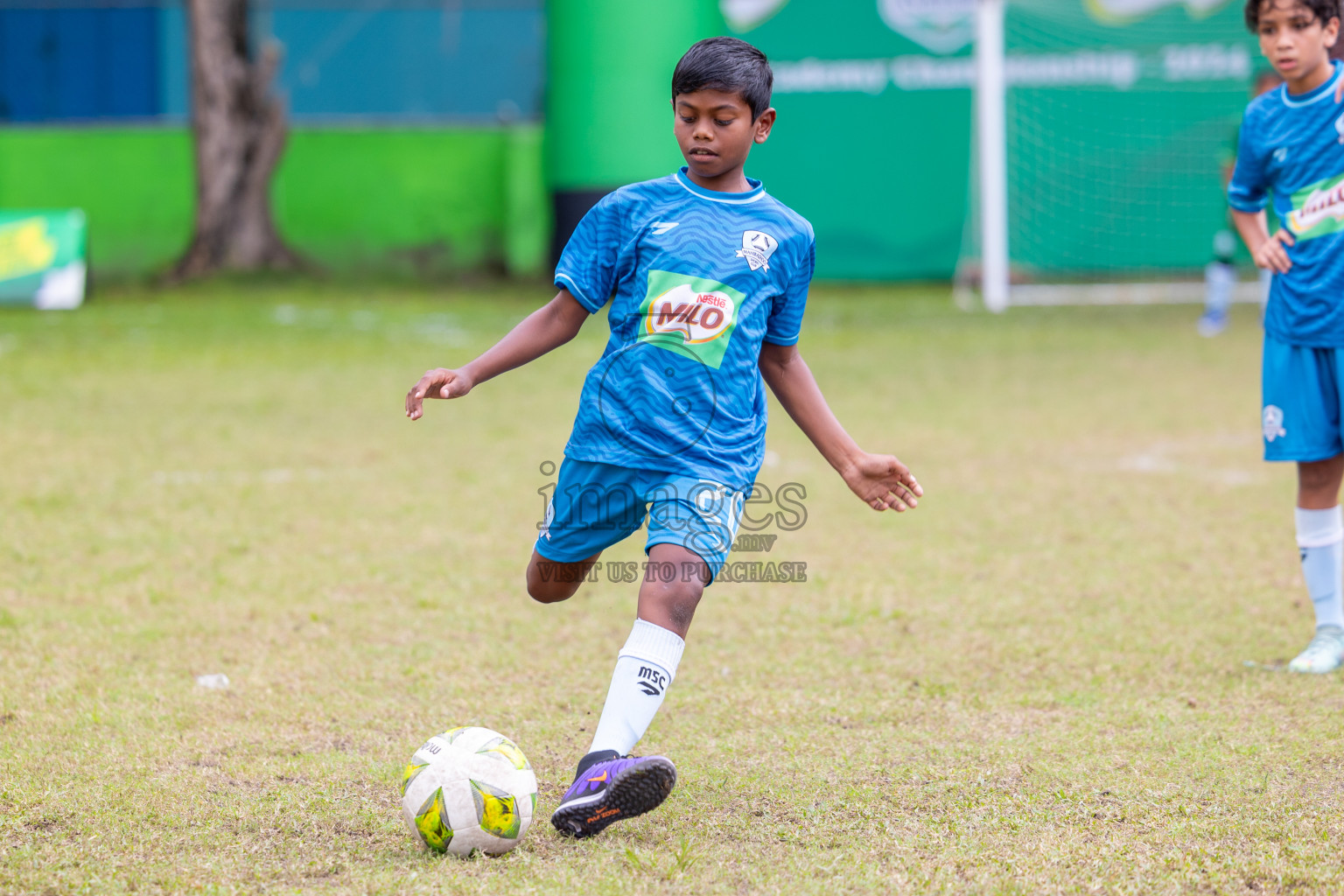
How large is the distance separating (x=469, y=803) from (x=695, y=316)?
1114 millimetres

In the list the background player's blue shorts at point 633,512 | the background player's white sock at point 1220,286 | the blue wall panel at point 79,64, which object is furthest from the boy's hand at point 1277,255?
the blue wall panel at point 79,64

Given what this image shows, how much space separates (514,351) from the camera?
318 centimetres

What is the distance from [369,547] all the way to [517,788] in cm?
292

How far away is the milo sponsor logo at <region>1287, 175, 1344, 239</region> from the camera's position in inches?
161

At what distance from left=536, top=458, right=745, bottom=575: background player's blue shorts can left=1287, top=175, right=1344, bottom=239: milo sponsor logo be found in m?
2.07

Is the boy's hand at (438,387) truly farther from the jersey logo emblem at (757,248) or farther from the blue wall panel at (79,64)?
the blue wall panel at (79,64)

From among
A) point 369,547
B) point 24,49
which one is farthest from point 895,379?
point 24,49

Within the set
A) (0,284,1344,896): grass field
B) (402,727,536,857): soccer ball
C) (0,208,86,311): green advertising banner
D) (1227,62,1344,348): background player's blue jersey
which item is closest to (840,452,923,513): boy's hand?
(0,284,1344,896): grass field

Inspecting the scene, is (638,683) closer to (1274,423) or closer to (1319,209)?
(1274,423)

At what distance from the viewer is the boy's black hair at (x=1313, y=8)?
4.00m

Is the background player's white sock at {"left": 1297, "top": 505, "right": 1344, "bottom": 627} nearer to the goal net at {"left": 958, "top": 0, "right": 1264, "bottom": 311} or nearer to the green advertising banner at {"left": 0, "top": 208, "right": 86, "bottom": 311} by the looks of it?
the goal net at {"left": 958, "top": 0, "right": 1264, "bottom": 311}

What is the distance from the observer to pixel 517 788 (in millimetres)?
2906

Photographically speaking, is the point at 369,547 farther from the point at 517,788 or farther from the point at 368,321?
the point at 368,321

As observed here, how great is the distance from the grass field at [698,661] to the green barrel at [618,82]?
7.09m
